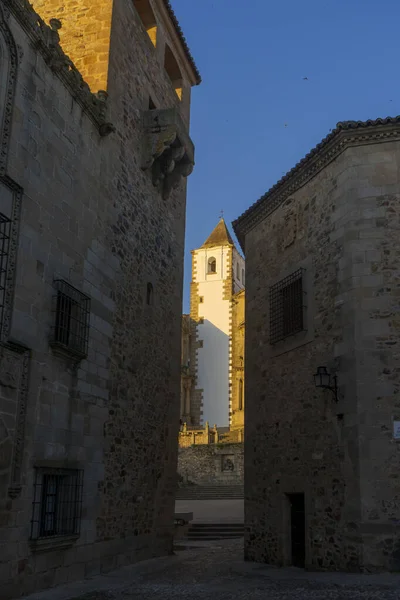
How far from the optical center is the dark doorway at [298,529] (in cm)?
1182

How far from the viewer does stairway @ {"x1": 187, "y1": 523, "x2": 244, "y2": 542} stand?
18195 millimetres

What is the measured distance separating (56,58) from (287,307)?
20.7ft

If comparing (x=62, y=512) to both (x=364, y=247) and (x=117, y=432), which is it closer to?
(x=117, y=432)

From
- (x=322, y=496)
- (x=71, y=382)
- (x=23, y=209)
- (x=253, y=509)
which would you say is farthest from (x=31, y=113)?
(x=253, y=509)

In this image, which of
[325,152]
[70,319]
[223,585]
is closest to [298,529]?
[223,585]

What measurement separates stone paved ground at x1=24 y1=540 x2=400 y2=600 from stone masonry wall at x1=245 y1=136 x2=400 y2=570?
688 millimetres

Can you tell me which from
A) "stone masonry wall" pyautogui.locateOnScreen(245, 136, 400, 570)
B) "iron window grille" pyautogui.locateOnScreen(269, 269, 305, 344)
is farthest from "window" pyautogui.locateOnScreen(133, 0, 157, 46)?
"iron window grille" pyautogui.locateOnScreen(269, 269, 305, 344)

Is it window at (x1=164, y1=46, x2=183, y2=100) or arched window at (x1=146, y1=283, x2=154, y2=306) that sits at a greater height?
window at (x1=164, y1=46, x2=183, y2=100)

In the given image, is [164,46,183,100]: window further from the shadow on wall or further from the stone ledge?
the shadow on wall

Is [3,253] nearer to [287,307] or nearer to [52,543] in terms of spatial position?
[52,543]

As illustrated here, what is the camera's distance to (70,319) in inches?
405

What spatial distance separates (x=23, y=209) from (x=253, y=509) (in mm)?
7765

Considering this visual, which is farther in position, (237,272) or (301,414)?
(237,272)

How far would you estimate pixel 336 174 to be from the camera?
12102 millimetres
